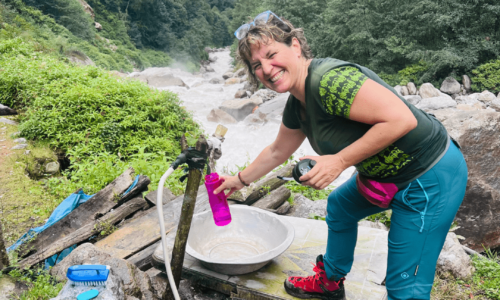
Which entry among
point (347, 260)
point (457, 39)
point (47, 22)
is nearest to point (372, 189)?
point (347, 260)

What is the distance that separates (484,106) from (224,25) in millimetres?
41732

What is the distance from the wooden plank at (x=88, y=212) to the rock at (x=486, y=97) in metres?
13.0

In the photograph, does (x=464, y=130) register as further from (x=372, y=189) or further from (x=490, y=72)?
(x=490, y=72)

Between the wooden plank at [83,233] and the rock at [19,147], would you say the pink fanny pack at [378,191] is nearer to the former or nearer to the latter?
the wooden plank at [83,233]

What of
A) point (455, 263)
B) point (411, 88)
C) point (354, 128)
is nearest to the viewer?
point (354, 128)

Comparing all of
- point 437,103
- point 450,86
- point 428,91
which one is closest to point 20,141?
point 437,103

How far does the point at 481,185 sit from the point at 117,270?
4240 millimetres

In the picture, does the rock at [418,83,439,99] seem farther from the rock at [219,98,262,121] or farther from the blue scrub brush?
the blue scrub brush

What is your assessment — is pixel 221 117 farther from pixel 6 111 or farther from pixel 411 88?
pixel 411 88

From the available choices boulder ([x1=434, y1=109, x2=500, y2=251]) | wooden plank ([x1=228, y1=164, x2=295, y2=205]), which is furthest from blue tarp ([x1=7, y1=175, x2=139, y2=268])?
boulder ([x1=434, y1=109, x2=500, y2=251])

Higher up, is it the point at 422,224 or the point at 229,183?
the point at 422,224

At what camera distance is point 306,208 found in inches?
172

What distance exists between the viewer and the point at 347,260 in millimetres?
2096

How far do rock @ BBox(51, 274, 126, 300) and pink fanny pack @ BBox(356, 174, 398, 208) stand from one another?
141cm
